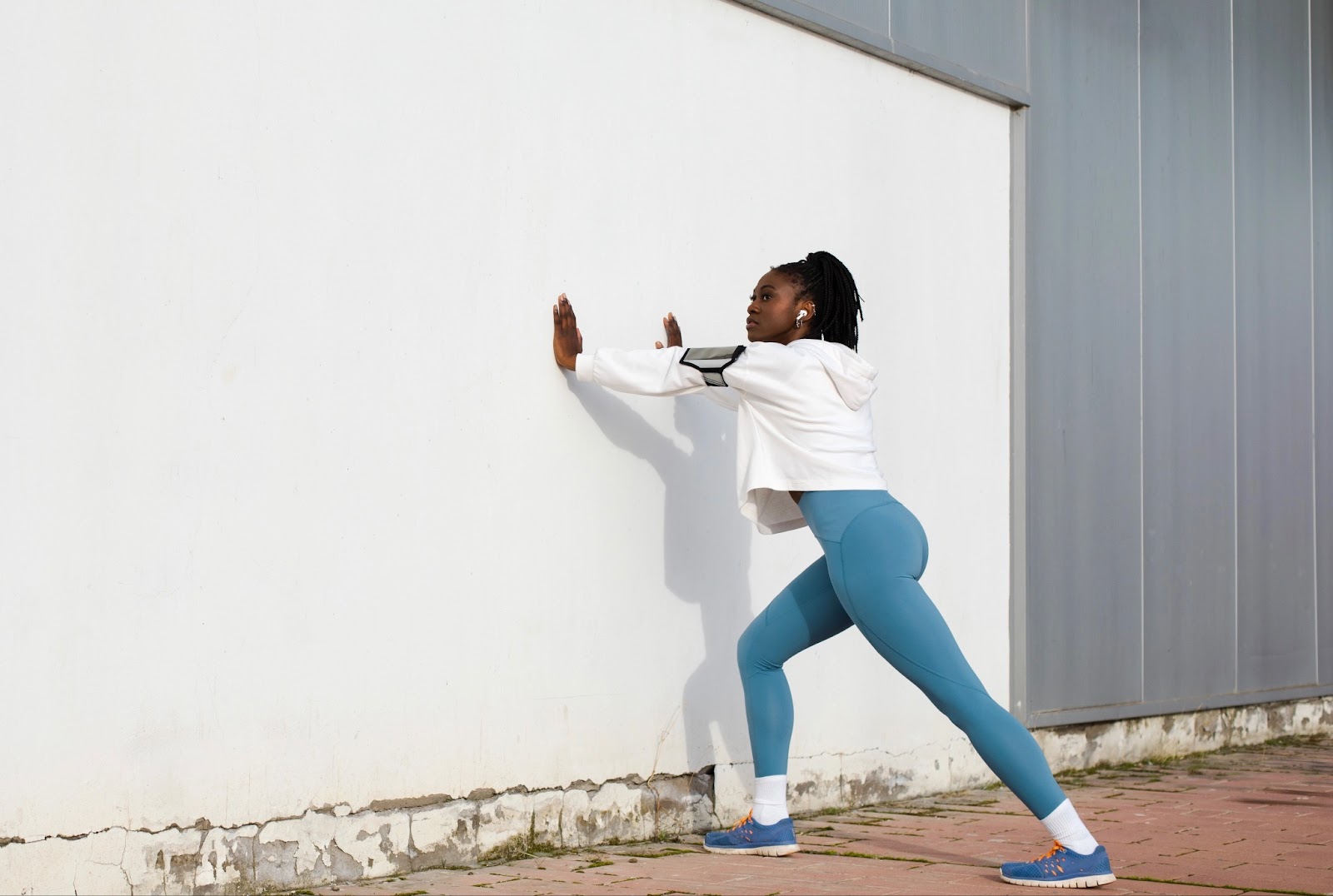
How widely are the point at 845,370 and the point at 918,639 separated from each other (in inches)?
30.9

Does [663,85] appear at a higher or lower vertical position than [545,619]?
higher

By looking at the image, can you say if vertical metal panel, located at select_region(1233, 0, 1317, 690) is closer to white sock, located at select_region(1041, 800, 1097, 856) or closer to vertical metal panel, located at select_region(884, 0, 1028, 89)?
vertical metal panel, located at select_region(884, 0, 1028, 89)

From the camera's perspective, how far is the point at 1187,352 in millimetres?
7531

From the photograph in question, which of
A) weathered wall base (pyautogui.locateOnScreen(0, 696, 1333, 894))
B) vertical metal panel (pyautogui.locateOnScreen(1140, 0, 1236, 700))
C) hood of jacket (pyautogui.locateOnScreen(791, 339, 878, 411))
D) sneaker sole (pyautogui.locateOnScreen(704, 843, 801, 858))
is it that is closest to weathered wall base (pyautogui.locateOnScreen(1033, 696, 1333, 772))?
vertical metal panel (pyautogui.locateOnScreen(1140, 0, 1236, 700))

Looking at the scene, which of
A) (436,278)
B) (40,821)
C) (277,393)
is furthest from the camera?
(436,278)

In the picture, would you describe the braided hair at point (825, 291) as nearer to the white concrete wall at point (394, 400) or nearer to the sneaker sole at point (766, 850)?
the white concrete wall at point (394, 400)

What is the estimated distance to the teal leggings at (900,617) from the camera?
4.05 m

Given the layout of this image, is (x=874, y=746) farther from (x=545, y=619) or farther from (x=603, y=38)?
(x=603, y=38)

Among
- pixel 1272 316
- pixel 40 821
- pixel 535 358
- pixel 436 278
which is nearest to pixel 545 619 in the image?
pixel 535 358

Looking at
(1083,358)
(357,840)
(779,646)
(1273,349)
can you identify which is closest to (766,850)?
(779,646)

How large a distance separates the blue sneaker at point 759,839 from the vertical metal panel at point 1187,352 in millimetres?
3208

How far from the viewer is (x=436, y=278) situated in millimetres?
4336

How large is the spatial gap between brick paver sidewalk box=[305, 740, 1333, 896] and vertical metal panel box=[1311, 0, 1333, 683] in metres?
2.38

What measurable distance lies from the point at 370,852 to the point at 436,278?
5.08ft
